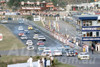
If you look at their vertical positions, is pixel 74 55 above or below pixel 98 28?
below

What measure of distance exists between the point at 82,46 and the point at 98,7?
79.8m

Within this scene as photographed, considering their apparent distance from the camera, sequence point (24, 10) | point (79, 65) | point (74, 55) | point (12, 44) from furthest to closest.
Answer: point (24, 10) < point (12, 44) < point (74, 55) < point (79, 65)

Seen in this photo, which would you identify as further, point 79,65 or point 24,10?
point 24,10

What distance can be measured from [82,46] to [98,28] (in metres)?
4.08

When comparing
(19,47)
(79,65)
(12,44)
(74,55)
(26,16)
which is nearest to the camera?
(79,65)

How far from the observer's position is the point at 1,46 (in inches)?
1998

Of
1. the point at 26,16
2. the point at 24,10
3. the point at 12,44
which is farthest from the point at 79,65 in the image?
the point at 24,10

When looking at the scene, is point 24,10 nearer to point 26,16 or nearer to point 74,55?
point 26,16

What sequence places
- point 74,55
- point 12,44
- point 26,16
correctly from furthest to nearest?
point 26,16, point 12,44, point 74,55

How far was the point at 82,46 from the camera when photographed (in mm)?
46125

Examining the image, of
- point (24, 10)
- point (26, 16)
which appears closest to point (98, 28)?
point (26, 16)

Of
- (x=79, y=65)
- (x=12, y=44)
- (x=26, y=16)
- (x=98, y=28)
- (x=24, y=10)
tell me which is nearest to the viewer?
(x=79, y=65)

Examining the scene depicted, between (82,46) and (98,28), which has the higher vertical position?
(98,28)

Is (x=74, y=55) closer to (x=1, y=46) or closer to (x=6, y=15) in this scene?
(x=1, y=46)
